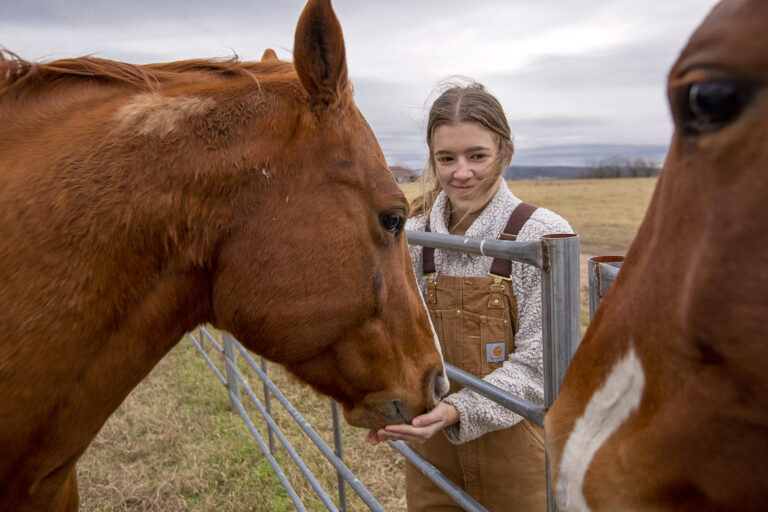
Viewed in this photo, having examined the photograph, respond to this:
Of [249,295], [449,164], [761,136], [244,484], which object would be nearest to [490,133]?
[449,164]

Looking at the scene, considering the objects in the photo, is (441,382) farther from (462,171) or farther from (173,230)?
(173,230)

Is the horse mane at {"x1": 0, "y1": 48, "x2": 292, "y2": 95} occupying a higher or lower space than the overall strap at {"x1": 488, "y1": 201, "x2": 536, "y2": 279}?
higher

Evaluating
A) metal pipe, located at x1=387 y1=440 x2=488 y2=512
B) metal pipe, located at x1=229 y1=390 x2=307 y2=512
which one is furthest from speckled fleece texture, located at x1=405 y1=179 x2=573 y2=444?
metal pipe, located at x1=229 y1=390 x2=307 y2=512

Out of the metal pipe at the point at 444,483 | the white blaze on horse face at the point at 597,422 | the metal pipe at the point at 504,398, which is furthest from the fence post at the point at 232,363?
the white blaze on horse face at the point at 597,422

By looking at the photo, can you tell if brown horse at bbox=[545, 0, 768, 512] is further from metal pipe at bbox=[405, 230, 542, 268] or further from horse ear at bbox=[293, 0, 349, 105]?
horse ear at bbox=[293, 0, 349, 105]

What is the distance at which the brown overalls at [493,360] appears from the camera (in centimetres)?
187

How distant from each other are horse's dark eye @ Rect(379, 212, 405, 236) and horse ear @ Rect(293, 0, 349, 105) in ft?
1.29

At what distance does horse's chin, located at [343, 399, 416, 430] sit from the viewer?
5.73 ft

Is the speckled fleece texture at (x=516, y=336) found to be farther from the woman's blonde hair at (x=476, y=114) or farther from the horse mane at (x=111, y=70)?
the horse mane at (x=111, y=70)

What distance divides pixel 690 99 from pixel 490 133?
1.54 metres

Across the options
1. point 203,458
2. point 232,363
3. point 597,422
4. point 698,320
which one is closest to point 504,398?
point 597,422

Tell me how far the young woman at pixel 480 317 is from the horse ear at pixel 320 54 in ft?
2.57

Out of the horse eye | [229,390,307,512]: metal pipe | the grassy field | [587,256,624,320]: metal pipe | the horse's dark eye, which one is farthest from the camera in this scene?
the grassy field

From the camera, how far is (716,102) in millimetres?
624
